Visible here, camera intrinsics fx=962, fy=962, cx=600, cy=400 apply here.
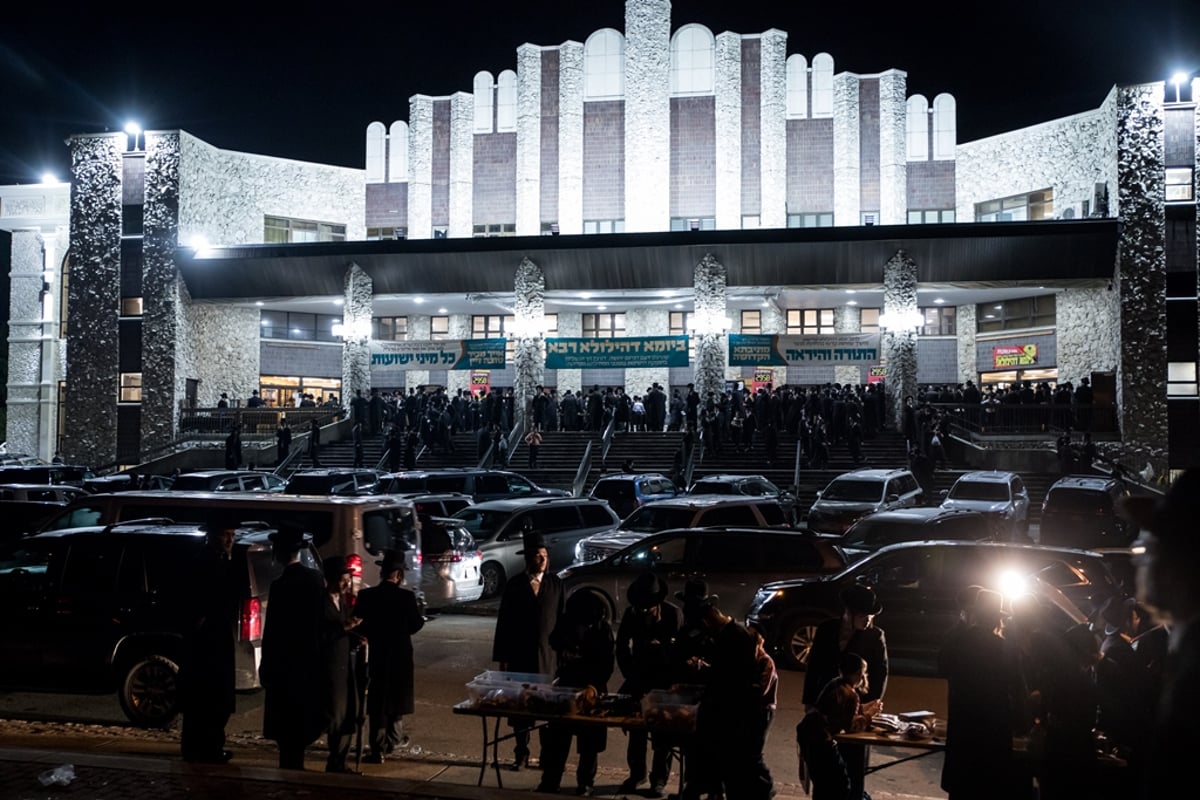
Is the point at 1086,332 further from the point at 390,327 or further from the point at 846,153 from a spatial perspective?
the point at 390,327

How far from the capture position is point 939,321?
42281 mm

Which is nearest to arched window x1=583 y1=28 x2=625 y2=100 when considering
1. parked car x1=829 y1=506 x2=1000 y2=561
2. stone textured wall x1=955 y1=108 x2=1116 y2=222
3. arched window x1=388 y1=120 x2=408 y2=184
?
arched window x1=388 y1=120 x2=408 y2=184

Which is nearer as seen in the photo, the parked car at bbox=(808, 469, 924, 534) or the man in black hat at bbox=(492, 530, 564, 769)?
the man in black hat at bbox=(492, 530, 564, 769)

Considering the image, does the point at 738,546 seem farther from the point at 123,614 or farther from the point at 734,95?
the point at 734,95

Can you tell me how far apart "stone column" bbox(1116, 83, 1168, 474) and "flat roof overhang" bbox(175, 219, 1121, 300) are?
3.17ft

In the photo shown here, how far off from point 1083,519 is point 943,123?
87.5 ft

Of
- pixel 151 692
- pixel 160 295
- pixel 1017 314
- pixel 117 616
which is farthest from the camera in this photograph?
pixel 1017 314

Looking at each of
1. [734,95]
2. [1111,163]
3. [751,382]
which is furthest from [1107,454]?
[734,95]

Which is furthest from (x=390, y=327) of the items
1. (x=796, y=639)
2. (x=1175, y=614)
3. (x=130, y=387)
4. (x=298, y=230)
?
(x=1175, y=614)

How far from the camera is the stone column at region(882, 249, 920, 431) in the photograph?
34.9 metres

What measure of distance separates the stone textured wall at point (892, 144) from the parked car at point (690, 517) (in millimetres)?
27619

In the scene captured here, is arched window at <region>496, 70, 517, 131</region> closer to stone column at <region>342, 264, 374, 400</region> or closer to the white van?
stone column at <region>342, 264, 374, 400</region>

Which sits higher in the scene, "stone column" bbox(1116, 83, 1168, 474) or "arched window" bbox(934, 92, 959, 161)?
"arched window" bbox(934, 92, 959, 161)

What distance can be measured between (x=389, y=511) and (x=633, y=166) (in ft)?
103
